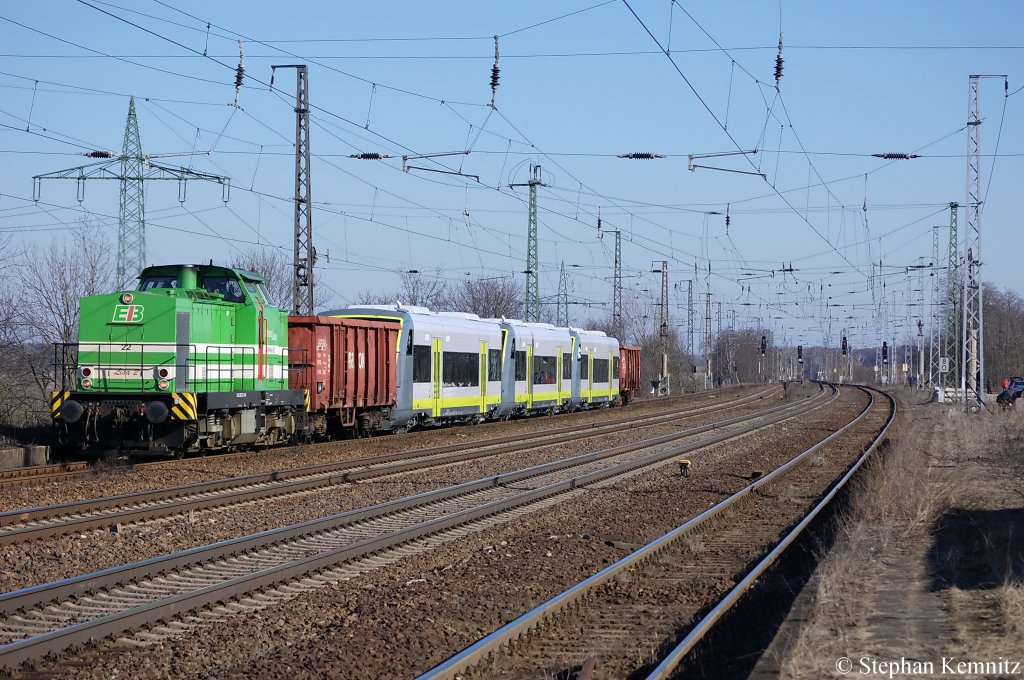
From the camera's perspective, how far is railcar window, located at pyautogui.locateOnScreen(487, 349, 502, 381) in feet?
113

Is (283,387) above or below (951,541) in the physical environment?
above

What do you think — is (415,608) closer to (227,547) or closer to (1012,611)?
(227,547)

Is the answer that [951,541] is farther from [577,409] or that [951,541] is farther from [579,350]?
[577,409]

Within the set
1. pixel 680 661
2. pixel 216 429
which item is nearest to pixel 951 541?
pixel 680 661

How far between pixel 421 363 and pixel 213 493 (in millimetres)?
13837

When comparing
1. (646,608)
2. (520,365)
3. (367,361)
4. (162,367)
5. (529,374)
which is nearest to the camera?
(646,608)

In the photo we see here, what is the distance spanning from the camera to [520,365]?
37469 mm

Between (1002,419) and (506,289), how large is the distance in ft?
172

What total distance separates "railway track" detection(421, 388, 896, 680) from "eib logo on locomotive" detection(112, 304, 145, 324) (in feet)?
36.8

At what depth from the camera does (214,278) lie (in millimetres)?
21094

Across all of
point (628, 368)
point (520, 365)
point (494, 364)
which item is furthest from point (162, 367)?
point (628, 368)

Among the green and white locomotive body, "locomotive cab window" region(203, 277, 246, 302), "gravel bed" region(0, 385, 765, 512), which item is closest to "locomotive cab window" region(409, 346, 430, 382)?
"gravel bed" region(0, 385, 765, 512)

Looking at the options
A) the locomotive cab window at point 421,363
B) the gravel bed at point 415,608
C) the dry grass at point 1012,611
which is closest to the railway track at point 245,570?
the gravel bed at point 415,608

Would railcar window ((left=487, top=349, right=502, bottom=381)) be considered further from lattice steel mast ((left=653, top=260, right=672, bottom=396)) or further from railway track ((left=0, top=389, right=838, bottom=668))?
lattice steel mast ((left=653, top=260, right=672, bottom=396))
